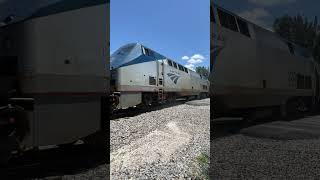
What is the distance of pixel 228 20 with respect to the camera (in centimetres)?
267

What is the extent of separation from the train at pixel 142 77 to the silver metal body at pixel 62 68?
3.83 meters

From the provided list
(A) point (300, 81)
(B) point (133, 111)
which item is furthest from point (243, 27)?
(B) point (133, 111)

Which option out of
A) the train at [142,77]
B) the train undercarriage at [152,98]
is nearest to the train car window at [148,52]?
the train at [142,77]

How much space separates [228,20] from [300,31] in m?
0.77

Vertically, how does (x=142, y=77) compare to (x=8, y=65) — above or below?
above

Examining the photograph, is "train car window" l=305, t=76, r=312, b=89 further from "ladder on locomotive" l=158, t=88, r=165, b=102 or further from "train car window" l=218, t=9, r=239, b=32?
"ladder on locomotive" l=158, t=88, r=165, b=102

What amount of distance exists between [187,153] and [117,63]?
14.6 ft

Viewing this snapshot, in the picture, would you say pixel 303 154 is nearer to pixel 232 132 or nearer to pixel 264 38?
pixel 232 132

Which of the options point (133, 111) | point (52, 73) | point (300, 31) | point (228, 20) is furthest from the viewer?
point (133, 111)

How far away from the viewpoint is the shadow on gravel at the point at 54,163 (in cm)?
235

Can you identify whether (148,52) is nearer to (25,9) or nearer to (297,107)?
(297,107)

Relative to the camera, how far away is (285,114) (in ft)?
9.71

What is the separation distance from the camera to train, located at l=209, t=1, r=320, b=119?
2656mm

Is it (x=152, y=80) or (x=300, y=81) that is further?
(x=152, y=80)
